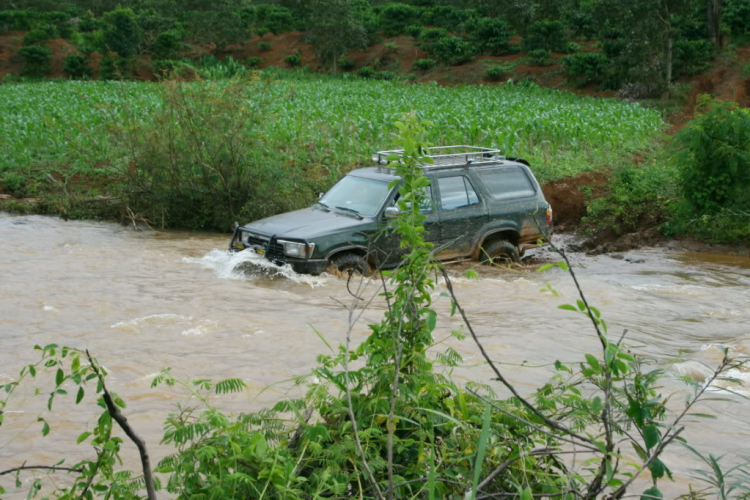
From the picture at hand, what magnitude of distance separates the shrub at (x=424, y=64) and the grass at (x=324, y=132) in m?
21.1

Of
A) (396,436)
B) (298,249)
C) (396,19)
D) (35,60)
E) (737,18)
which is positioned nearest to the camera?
(396,436)

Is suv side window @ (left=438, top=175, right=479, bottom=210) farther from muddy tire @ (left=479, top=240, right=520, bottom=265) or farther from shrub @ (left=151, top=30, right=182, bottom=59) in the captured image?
shrub @ (left=151, top=30, right=182, bottom=59)

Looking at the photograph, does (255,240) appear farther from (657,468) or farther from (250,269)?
(657,468)

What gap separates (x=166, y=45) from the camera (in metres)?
55.7

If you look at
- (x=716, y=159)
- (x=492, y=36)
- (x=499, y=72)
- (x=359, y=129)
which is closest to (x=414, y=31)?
(x=492, y=36)

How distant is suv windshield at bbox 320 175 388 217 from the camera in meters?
10.6

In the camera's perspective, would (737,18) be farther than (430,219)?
Yes

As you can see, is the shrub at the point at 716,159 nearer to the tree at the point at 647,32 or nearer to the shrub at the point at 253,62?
the tree at the point at 647,32

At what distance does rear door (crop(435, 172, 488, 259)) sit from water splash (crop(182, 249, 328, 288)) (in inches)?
79.0

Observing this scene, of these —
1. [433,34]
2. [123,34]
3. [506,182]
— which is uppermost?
[123,34]

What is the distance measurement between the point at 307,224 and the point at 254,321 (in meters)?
1.99

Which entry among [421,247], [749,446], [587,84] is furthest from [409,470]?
[587,84]

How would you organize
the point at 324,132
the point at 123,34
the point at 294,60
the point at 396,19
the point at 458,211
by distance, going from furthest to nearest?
the point at 396,19 → the point at 294,60 → the point at 123,34 → the point at 324,132 → the point at 458,211

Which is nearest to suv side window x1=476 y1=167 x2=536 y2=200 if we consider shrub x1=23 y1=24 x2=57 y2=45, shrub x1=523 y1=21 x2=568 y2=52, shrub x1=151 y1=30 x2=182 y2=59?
shrub x1=523 y1=21 x2=568 y2=52
